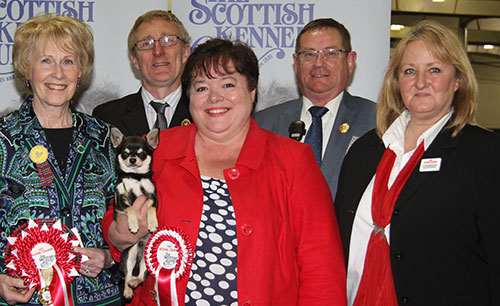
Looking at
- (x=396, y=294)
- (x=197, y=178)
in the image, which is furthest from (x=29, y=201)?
(x=396, y=294)

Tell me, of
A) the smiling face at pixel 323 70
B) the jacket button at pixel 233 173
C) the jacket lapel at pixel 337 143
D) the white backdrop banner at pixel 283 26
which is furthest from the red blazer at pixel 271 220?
the white backdrop banner at pixel 283 26

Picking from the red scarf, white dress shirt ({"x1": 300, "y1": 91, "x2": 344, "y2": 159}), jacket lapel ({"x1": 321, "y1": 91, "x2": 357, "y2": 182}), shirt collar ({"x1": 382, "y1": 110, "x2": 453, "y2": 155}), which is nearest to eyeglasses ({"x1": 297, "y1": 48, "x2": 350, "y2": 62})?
white dress shirt ({"x1": 300, "y1": 91, "x2": 344, "y2": 159})

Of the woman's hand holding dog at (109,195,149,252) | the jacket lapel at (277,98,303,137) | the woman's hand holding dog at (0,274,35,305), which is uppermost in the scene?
the jacket lapel at (277,98,303,137)

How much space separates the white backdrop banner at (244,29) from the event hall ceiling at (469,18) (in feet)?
7.66

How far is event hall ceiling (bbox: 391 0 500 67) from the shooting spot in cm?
682

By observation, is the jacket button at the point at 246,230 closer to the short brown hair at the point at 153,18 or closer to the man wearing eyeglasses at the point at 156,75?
the man wearing eyeglasses at the point at 156,75

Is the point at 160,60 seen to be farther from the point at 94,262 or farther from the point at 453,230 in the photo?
the point at 453,230

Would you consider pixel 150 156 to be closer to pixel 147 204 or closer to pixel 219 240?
pixel 147 204

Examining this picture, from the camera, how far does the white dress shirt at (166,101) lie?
374cm

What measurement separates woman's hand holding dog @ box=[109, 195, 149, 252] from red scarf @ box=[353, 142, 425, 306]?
105 cm

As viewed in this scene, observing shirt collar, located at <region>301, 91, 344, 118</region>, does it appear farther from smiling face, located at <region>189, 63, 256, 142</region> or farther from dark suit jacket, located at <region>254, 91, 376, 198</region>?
smiling face, located at <region>189, 63, 256, 142</region>

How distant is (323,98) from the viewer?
3.70m

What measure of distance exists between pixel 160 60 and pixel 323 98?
114 cm

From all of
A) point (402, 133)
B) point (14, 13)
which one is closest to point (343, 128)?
point (402, 133)
